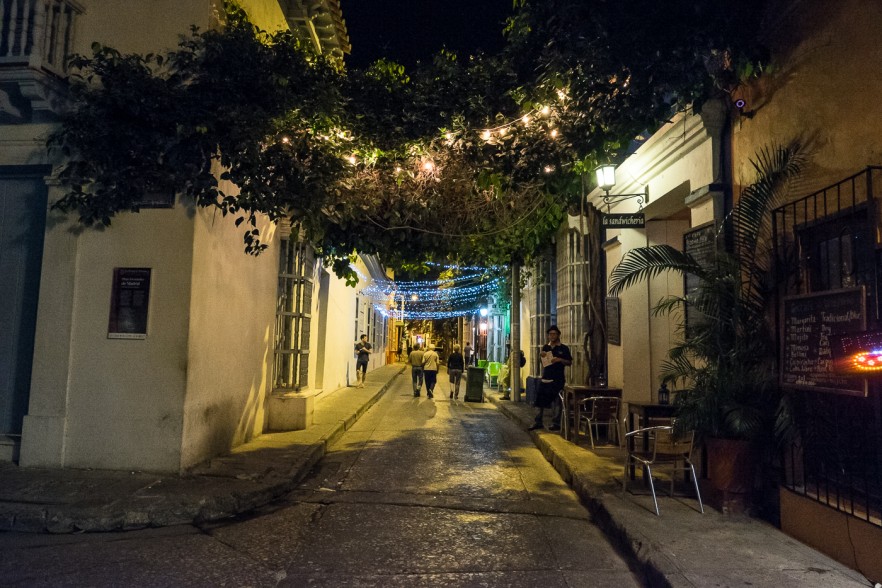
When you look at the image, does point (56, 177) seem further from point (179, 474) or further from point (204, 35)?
point (179, 474)

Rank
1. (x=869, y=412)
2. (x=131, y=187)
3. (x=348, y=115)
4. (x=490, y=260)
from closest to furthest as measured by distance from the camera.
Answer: (x=869, y=412)
(x=131, y=187)
(x=348, y=115)
(x=490, y=260)

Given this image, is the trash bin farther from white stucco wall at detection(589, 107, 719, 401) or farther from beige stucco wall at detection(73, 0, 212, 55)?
beige stucco wall at detection(73, 0, 212, 55)

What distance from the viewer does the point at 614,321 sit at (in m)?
10.5

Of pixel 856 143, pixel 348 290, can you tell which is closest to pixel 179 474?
pixel 856 143

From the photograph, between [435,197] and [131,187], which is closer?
[131,187]

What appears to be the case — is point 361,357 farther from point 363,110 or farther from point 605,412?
point 363,110

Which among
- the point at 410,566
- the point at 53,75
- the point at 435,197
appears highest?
the point at 53,75

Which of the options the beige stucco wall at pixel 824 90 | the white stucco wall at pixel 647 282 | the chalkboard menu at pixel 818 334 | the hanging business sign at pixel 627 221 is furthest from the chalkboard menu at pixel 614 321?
the chalkboard menu at pixel 818 334

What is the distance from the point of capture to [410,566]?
4.83 m

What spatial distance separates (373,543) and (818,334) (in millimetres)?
3894

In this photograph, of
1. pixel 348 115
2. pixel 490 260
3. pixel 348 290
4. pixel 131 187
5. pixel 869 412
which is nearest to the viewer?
pixel 869 412

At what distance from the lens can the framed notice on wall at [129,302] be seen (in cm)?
759

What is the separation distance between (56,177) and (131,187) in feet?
3.54

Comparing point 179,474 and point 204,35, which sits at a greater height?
point 204,35
